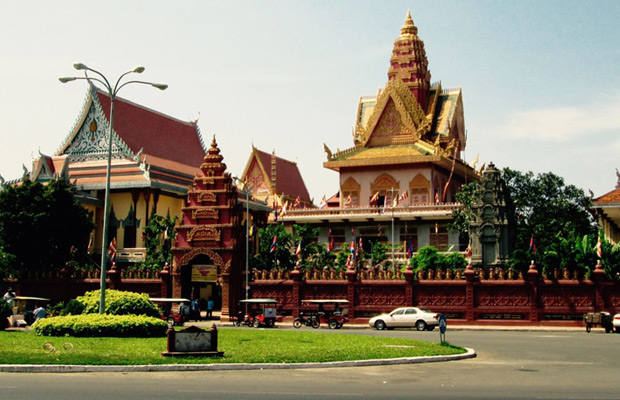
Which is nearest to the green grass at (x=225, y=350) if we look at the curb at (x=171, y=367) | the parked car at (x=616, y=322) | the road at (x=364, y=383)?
the curb at (x=171, y=367)

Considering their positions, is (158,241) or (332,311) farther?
(158,241)

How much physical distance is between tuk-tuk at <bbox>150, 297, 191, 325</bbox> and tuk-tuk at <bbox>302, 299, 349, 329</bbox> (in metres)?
5.91

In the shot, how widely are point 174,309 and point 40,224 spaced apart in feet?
31.7

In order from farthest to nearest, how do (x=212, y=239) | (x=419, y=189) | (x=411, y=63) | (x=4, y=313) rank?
(x=411, y=63)
(x=419, y=189)
(x=212, y=239)
(x=4, y=313)

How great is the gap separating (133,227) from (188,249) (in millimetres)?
12878

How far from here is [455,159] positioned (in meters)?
60.9

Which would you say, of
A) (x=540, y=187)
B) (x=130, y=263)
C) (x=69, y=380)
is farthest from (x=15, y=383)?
(x=540, y=187)

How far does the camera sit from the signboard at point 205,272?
43.1 metres

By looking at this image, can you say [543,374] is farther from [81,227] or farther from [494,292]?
[81,227]

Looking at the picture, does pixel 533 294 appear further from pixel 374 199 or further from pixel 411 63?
pixel 411 63

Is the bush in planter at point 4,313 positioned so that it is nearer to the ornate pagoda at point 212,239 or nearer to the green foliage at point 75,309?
the green foliage at point 75,309

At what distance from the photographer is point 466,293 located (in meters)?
36.0

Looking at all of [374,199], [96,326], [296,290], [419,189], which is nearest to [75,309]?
[96,326]

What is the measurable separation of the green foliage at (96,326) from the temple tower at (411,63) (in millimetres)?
44738
